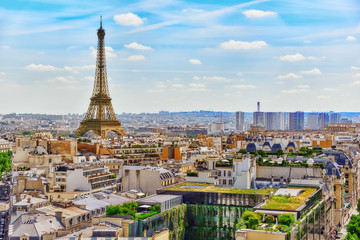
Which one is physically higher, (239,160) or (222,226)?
(239,160)

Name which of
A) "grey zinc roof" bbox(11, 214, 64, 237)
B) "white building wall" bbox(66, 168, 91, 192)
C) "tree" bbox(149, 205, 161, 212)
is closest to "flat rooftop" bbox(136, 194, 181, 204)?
"tree" bbox(149, 205, 161, 212)

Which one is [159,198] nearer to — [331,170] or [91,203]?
[91,203]

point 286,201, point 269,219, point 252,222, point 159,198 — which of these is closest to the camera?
point 252,222

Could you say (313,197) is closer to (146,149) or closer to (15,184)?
(15,184)

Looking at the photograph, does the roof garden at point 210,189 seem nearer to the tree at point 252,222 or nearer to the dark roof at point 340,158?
the tree at point 252,222

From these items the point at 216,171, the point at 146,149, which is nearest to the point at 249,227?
the point at 216,171

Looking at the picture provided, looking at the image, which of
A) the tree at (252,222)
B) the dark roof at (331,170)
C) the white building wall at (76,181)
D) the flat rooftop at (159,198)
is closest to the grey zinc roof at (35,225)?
the flat rooftop at (159,198)

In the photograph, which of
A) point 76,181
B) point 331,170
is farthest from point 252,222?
point 331,170

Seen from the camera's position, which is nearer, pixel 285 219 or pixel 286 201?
pixel 285 219
